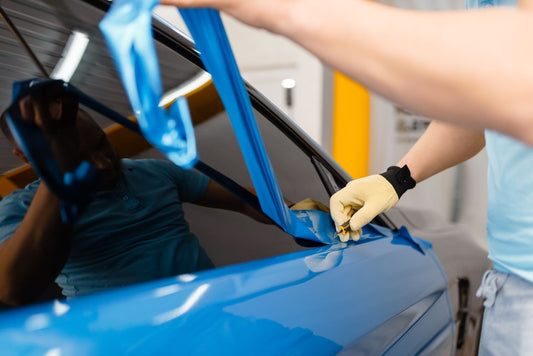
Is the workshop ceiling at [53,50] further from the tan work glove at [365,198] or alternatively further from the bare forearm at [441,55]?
the tan work glove at [365,198]

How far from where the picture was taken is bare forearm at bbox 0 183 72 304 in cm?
47

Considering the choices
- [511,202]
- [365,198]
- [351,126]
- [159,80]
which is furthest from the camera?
[351,126]

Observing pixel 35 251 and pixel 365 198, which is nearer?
pixel 35 251

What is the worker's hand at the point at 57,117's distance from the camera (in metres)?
0.51

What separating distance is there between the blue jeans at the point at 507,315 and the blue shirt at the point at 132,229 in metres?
0.61

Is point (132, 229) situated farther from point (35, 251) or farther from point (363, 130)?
point (363, 130)

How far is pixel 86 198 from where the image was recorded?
55 cm

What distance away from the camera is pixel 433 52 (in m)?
0.43

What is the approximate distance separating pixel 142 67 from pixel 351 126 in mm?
4185

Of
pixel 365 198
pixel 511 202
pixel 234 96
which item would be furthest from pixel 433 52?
pixel 365 198

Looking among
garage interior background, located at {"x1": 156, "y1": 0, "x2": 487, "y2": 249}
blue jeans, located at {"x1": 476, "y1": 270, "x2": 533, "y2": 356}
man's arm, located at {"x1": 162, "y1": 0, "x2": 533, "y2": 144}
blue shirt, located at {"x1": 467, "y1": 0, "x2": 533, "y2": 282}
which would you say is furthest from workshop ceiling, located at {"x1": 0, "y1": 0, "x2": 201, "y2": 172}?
garage interior background, located at {"x1": 156, "y1": 0, "x2": 487, "y2": 249}

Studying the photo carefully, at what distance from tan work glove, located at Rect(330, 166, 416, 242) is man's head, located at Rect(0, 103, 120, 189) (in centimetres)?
53

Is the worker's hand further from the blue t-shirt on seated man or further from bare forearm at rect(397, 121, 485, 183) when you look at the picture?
bare forearm at rect(397, 121, 485, 183)

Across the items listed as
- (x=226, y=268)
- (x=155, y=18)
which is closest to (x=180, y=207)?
(x=226, y=268)
